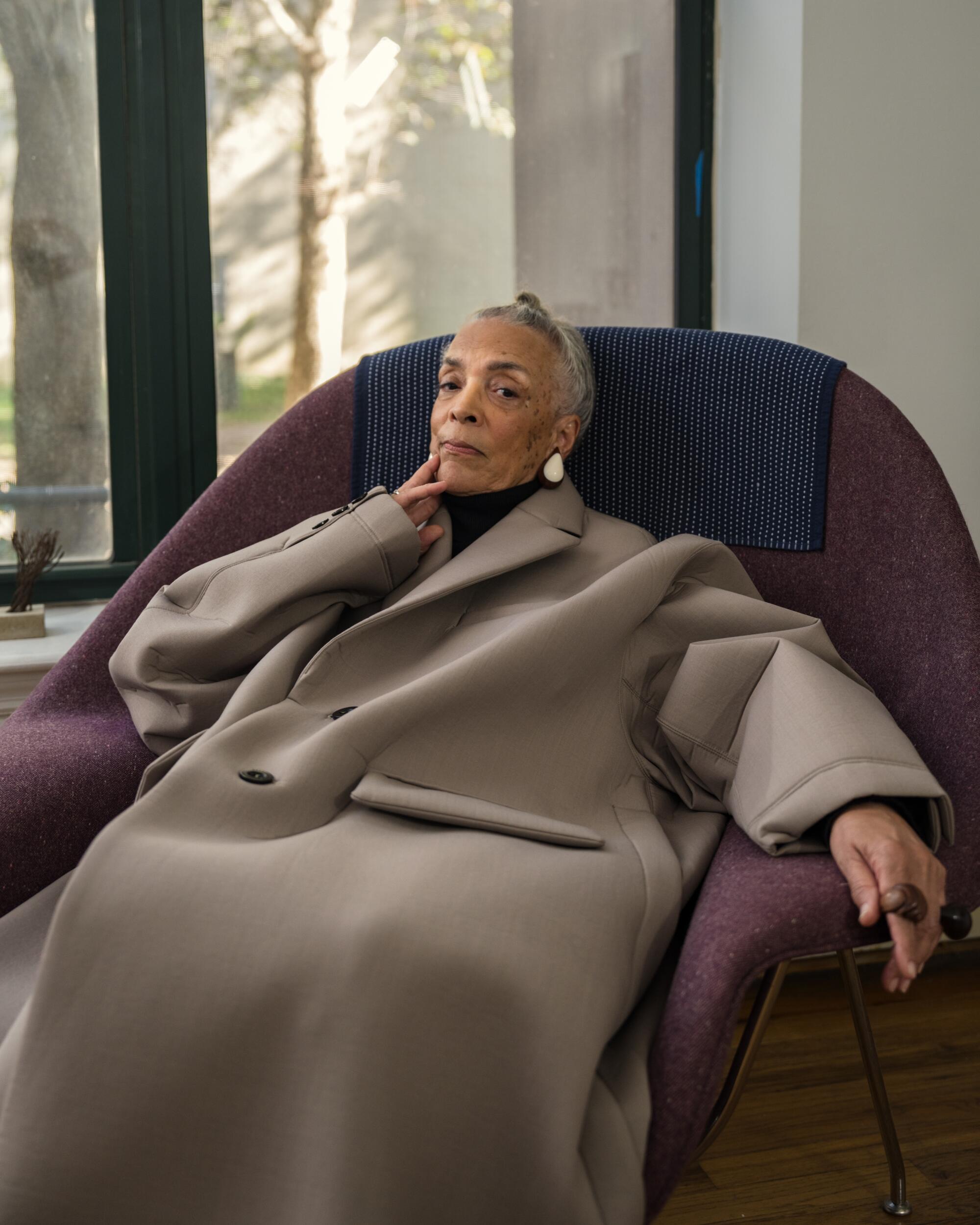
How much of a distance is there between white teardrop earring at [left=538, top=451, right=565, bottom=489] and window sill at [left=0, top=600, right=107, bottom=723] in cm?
79

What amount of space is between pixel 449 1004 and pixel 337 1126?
13 cm

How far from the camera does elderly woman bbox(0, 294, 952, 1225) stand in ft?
3.00

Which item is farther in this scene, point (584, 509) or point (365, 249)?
point (365, 249)

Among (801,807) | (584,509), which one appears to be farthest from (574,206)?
→ (801,807)

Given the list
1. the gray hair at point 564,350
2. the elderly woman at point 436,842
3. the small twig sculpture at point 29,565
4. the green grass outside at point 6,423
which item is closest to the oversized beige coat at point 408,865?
the elderly woman at point 436,842

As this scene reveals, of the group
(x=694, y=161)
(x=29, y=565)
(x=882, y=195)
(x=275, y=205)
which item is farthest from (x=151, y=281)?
(x=882, y=195)

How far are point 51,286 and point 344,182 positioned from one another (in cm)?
62

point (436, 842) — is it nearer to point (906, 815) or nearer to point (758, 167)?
point (906, 815)

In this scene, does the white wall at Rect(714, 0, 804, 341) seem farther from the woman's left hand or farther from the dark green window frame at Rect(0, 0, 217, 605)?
the woman's left hand

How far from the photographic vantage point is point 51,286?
209 cm

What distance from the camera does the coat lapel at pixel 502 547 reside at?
1452 millimetres

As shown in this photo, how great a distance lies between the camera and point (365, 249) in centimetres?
226

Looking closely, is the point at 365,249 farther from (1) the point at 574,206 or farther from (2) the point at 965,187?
(2) the point at 965,187

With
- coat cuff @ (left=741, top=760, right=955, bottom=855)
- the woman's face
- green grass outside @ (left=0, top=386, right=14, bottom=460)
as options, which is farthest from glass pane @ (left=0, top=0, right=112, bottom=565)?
coat cuff @ (left=741, top=760, right=955, bottom=855)
